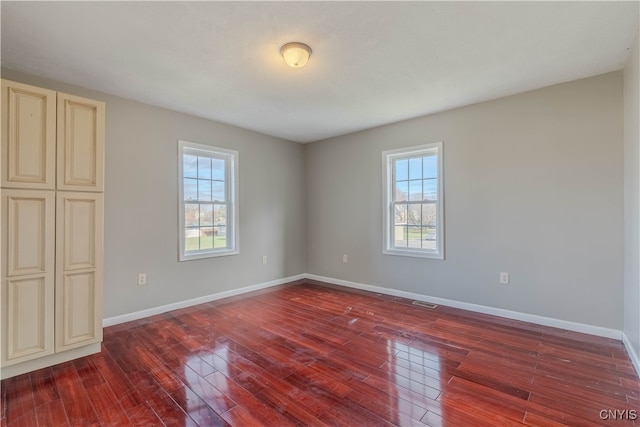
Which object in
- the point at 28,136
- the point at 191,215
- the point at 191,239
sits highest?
the point at 28,136

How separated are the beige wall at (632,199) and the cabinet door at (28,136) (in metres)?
4.30

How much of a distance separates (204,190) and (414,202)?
2.90 metres

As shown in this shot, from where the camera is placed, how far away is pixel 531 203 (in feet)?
10.6

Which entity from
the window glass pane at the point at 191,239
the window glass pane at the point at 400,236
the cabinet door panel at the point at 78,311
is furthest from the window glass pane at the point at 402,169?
the cabinet door panel at the point at 78,311

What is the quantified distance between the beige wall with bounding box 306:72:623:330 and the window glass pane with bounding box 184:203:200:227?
8.30 ft

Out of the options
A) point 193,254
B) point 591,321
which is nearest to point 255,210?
point 193,254

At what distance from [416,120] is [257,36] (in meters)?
2.59

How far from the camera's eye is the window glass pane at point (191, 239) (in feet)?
12.9

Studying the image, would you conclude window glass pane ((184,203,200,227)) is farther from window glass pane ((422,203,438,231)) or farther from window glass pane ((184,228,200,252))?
window glass pane ((422,203,438,231))

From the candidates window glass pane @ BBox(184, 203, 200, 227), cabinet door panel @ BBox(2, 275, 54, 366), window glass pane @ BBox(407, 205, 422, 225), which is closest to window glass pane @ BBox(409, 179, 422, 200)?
window glass pane @ BBox(407, 205, 422, 225)

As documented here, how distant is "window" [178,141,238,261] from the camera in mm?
3898

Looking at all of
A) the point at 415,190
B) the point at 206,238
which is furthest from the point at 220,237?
the point at 415,190

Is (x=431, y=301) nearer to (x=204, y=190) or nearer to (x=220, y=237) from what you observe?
(x=220, y=237)

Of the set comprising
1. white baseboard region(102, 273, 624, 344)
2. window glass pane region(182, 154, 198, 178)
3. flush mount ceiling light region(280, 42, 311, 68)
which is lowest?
white baseboard region(102, 273, 624, 344)
